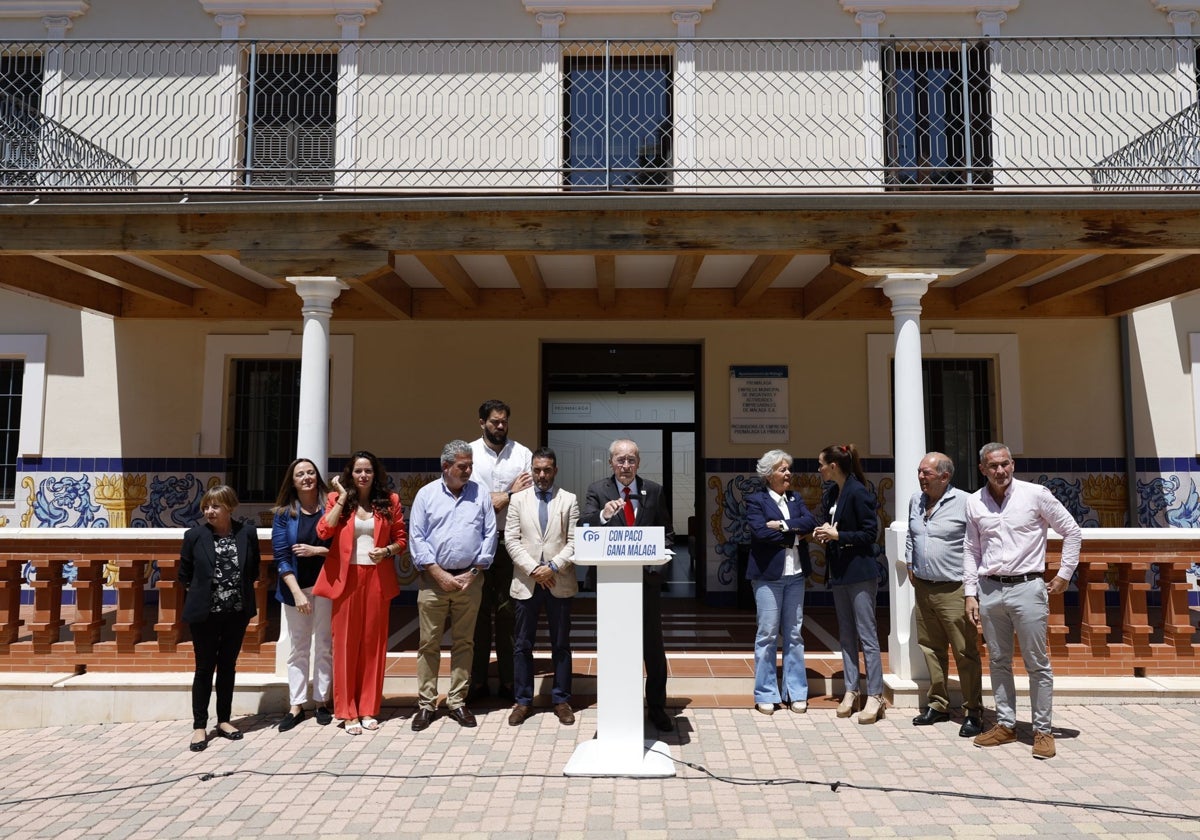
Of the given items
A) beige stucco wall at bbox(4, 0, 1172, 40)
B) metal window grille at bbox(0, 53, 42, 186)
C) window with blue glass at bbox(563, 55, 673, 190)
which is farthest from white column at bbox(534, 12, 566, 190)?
metal window grille at bbox(0, 53, 42, 186)

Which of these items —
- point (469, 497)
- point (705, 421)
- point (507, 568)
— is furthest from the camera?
point (705, 421)

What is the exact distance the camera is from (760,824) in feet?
11.3

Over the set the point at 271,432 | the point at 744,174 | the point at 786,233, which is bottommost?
the point at 271,432

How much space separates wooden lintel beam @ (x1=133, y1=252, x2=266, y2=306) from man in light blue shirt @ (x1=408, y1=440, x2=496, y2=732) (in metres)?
2.74

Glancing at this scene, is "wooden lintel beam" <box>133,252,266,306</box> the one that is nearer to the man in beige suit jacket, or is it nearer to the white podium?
the man in beige suit jacket

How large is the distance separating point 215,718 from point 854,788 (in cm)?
394

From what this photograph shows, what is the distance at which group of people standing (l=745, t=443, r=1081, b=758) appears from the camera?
13.9 ft

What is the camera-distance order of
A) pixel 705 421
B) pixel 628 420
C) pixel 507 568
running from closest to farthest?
pixel 507 568 → pixel 705 421 → pixel 628 420

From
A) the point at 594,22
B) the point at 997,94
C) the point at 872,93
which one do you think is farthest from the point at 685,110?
the point at 997,94

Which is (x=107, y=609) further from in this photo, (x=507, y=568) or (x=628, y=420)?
(x=628, y=420)

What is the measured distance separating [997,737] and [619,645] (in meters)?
2.25

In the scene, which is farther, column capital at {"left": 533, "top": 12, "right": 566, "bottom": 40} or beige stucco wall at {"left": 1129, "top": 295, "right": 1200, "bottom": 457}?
column capital at {"left": 533, "top": 12, "right": 566, "bottom": 40}

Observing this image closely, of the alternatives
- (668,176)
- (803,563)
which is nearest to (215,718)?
(803,563)

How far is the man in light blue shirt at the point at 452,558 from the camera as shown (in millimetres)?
4668
